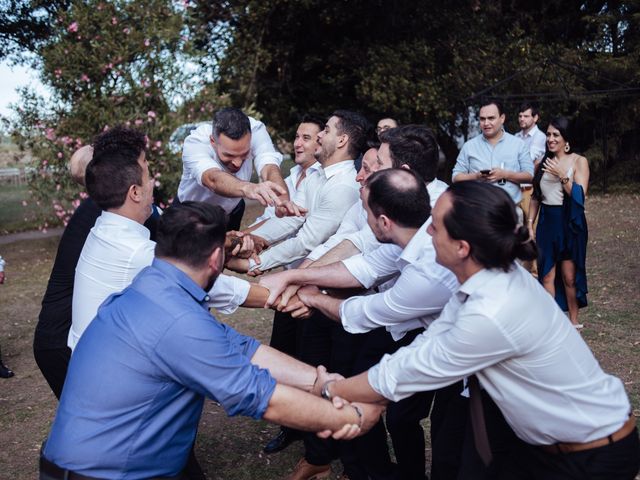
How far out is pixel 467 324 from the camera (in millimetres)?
2428

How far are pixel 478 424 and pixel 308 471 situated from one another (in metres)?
1.85

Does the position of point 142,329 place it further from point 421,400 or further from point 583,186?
point 583,186

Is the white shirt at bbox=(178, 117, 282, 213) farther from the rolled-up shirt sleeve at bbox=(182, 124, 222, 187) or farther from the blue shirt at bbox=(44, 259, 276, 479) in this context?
the blue shirt at bbox=(44, 259, 276, 479)

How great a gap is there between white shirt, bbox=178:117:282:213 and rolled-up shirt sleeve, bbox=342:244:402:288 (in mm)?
1446

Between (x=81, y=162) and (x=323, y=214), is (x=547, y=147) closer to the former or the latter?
(x=323, y=214)

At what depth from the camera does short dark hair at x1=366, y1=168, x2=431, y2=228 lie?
10.7ft

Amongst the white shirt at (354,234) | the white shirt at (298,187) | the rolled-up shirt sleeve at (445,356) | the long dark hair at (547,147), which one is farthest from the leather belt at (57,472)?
the long dark hair at (547,147)

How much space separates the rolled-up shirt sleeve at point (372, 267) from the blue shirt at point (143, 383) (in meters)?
1.34

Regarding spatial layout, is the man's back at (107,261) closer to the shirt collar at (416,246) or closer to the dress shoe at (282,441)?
the shirt collar at (416,246)

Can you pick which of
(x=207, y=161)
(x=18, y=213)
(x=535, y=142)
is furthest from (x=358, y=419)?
(x=18, y=213)

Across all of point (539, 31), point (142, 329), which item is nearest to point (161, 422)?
point (142, 329)

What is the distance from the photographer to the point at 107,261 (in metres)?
3.32

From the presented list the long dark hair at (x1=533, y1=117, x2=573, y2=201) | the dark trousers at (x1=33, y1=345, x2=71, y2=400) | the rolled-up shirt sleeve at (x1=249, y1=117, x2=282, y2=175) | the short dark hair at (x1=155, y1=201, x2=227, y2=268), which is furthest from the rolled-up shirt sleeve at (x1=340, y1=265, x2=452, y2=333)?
the long dark hair at (x1=533, y1=117, x2=573, y2=201)

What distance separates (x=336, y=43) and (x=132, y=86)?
6.28 m
